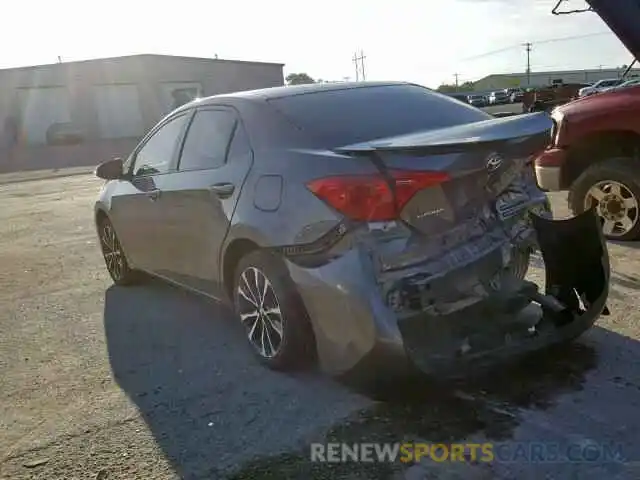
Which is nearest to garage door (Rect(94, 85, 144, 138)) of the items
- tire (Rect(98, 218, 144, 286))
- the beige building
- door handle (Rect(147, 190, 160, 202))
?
tire (Rect(98, 218, 144, 286))

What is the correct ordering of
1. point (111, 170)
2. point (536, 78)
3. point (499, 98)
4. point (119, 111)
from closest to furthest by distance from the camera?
1. point (111, 170)
2. point (119, 111)
3. point (499, 98)
4. point (536, 78)

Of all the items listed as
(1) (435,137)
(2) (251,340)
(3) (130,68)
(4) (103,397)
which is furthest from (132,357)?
(3) (130,68)

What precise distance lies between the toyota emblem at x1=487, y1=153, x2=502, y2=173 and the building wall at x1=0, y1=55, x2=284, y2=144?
41.7m

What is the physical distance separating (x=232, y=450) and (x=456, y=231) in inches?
60.1

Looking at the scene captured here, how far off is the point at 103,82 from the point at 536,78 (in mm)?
67348

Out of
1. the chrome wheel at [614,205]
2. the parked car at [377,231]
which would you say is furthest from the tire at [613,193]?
the parked car at [377,231]

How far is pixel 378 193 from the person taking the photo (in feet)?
10.3

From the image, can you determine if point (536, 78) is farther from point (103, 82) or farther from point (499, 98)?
point (103, 82)

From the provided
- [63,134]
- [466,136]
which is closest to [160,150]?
[466,136]

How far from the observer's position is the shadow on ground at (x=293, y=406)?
3.03 meters


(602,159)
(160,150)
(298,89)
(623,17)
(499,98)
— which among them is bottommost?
(602,159)

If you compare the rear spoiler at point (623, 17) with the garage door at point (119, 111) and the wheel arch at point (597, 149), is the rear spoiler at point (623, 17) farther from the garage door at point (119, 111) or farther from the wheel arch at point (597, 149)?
the garage door at point (119, 111)

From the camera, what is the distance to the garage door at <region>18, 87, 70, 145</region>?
134ft

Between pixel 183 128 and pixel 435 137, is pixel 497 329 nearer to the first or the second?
pixel 435 137
